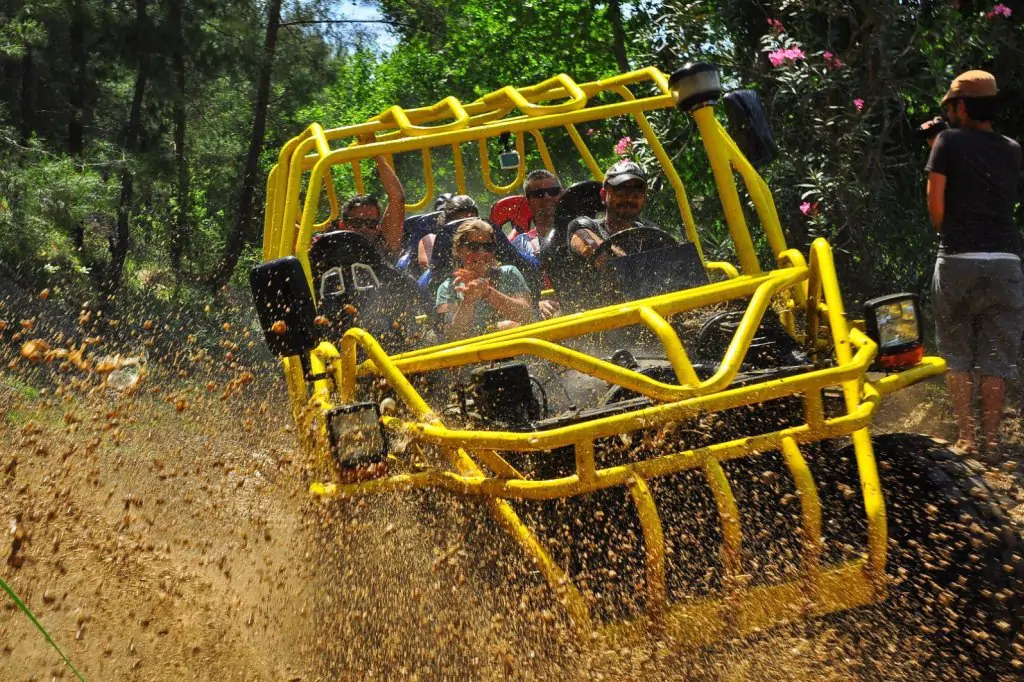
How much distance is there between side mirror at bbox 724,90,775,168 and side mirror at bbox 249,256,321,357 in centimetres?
187

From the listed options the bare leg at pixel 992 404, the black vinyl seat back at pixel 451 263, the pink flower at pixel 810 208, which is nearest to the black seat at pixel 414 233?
the black vinyl seat back at pixel 451 263

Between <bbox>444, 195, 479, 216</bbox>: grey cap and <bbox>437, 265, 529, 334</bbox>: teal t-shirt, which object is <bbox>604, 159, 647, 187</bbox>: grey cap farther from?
<bbox>444, 195, 479, 216</bbox>: grey cap

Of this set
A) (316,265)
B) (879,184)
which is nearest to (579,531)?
(316,265)

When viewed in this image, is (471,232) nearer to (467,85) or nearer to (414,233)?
(414,233)

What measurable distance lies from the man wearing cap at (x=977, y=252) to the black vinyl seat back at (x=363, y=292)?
98.4 inches

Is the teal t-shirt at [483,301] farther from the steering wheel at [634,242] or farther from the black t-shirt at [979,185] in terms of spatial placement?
the black t-shirt at [979,185]

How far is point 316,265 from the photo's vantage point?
17.9 ft

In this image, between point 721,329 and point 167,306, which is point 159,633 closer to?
point 721,329

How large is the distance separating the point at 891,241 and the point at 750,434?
482 cm

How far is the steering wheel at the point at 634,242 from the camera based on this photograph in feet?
16.7

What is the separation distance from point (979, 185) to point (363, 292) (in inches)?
115

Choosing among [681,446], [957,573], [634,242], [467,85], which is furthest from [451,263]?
[467,85]

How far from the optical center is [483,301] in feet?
16.7

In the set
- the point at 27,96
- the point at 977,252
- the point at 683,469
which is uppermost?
the point at 27,96
